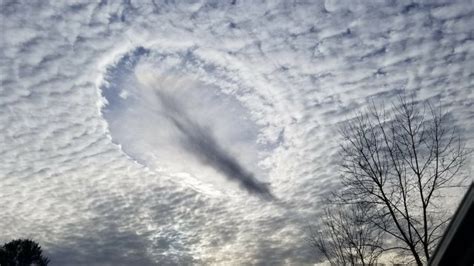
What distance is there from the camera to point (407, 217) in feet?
45.5

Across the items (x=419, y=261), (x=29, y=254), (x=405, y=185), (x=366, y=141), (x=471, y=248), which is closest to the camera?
(x=471, y=248)

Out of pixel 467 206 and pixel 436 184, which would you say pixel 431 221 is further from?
pixel 467 206

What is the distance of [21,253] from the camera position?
5419 centimetres

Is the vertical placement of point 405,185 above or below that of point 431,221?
above

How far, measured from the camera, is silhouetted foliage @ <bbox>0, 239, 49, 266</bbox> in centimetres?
5291

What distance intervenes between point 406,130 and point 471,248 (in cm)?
1056

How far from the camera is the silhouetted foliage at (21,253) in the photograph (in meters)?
52.9

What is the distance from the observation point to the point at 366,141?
15234mm

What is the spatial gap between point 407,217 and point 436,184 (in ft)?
6.22

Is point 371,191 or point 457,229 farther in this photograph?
point 371,191

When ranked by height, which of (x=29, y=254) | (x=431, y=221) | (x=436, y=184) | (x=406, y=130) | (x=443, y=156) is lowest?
(x=431, y=221)

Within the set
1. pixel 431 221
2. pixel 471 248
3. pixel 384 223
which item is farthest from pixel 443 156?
pixel 471 248

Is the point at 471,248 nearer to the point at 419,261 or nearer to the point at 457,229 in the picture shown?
the point at 457,229

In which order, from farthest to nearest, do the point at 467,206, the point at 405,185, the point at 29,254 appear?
→ the point at 29,254 → the point at 405,185 → the point at 467,206
